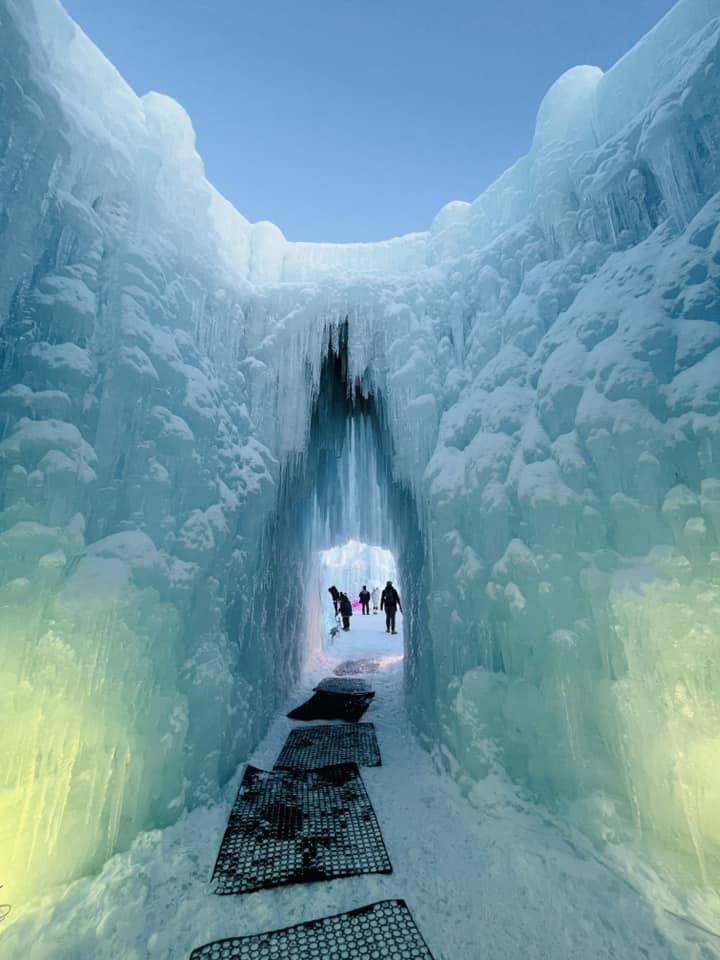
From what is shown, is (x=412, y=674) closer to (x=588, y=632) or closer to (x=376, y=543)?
(x=588, y=632)

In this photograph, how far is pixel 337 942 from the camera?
8.09 feet

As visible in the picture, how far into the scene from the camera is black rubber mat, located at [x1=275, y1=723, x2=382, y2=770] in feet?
15.4

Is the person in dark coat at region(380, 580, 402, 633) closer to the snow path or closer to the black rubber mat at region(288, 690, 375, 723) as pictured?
the black rubber mat at region(288, 690, 375, 723)

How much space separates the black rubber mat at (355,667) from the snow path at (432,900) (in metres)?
5.23

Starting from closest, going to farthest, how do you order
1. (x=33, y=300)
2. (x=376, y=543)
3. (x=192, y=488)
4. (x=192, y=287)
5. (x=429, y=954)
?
(x=429, y=954)
(x=33, y=300)
(x=192, y=488)
(x=192, y=287)
(x=376, y=543)

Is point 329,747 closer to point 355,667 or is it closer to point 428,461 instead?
point 428,461

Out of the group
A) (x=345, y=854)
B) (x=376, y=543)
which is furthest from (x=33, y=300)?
(x=376, y=543)

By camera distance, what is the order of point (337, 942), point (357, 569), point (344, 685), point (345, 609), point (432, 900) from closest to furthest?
point (337, 942), point (432, 900), point (344, 685), point (345, 609), point (357, 569)

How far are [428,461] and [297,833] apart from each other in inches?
161

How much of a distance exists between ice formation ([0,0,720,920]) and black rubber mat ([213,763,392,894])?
0.54m

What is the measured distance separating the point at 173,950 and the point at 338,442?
6.42 m

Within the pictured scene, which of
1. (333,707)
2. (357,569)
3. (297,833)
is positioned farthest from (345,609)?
(297,833)

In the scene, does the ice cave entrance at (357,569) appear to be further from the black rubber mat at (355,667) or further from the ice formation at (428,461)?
the ice formation at (428,461)

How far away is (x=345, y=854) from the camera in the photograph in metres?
3.21
